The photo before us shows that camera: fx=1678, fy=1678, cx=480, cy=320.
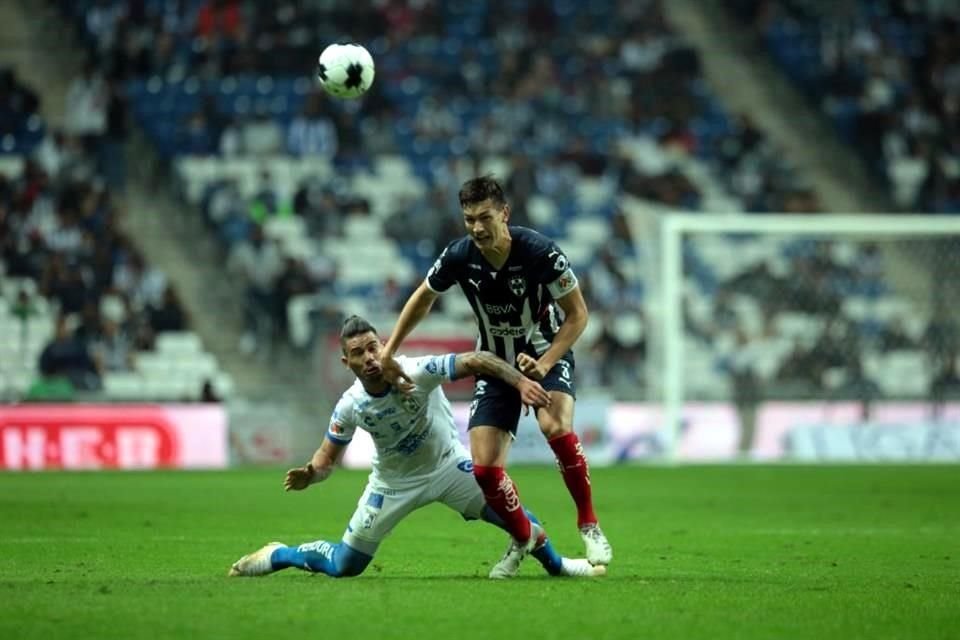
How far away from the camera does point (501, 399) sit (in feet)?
32.3

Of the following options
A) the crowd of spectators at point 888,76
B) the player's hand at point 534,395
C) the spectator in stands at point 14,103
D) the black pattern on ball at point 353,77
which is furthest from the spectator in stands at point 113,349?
the player's hand at point 534,395

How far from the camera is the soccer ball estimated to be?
11383 millimetres

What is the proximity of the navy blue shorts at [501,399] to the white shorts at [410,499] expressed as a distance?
24 cm

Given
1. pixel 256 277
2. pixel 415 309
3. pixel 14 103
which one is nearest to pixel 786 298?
pixel 256 277

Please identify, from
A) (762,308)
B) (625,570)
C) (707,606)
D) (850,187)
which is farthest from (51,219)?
(707,606)

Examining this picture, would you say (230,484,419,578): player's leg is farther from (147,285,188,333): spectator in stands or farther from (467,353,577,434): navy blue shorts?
(147,285,188,333): spectator in stands

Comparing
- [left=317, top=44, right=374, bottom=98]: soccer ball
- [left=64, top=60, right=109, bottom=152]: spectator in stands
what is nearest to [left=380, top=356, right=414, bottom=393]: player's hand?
[left=317, top=44, right=374, bottom=98]: soccer ball

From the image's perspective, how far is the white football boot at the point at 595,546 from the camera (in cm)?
969

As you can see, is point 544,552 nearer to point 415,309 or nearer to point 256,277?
point 415,309

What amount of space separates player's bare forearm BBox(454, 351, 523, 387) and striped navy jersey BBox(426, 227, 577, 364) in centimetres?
69

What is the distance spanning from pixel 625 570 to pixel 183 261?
1911 centimetres

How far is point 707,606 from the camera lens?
8.40m

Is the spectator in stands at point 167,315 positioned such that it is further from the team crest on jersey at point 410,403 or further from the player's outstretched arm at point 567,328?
the team crest on jersey at point 410,403

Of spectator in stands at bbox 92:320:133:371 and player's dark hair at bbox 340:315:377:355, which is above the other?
player's dark hair at bbox 340:315:377:355
